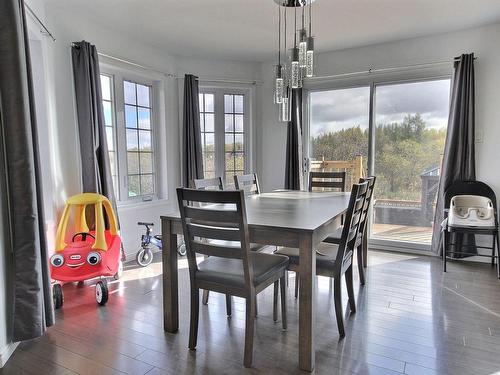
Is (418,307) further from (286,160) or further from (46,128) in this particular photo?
(46,128)

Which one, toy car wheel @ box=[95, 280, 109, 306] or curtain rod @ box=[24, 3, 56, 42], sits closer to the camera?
curtain rod @ box=[24, 3, 56, 42]

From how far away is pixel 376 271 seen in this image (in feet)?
11.4

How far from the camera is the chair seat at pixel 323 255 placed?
2.24m

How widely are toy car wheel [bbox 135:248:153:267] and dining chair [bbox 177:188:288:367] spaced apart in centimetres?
173

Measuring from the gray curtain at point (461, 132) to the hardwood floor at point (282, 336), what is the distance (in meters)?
1.12

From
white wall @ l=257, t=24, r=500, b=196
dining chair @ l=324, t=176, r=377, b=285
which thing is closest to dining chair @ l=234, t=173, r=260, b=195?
dining chair @ l=324, t=176, r=377, b=285

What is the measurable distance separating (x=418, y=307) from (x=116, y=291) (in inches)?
95.6

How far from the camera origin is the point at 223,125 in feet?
16.0

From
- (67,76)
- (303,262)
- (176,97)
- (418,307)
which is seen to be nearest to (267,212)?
(303,262)

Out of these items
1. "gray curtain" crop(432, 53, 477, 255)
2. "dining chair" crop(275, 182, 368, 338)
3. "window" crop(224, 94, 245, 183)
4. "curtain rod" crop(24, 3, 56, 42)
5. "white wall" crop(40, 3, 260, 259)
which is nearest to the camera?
"dining chair" crop(275, 182, 368, 338)

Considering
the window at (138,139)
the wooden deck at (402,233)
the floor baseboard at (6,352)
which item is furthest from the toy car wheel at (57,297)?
the wooden deck at (402,233)

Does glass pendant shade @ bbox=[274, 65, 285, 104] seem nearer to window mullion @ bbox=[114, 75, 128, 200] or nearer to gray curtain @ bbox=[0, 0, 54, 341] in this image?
gray curtain @ bbox=[0, 0, 54, 341]

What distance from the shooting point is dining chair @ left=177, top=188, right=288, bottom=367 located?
1817mm

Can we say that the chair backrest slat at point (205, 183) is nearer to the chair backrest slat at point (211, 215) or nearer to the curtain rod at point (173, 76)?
the chair backrest slat at point (211, 215)
